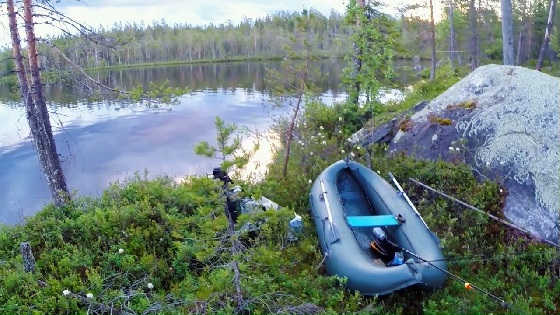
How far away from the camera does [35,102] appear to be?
8.48 meters

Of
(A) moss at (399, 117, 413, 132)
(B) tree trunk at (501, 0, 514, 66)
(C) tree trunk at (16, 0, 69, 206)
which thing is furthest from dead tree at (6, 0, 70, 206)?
(B) tree trunk at (501, 0, 514, 66)

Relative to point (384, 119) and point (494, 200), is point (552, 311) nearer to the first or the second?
point (494, 200)

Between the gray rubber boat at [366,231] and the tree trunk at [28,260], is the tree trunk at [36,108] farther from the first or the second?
the gray rubber boat at [366,231]

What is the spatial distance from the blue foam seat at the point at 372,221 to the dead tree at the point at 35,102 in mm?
5274

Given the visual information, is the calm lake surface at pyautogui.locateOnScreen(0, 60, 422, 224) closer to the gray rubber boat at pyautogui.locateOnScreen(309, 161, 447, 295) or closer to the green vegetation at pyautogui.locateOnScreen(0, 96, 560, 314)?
the green vegetation at pyautogui.locateOnScreen(0, 96, 560, 314)

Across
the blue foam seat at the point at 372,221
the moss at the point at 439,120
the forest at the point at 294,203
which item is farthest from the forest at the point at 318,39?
the blue foam seat at the point at 372,221

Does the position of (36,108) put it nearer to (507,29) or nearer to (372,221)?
(372,221)

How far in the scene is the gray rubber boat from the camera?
5.61 m

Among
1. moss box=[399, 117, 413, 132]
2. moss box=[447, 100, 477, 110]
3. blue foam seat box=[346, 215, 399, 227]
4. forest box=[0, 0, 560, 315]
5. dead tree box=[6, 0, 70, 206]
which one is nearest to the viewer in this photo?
forest box=[0, 0, 560, 315]

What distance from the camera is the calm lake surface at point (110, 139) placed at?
13523 mm

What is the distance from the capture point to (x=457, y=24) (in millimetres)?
41625

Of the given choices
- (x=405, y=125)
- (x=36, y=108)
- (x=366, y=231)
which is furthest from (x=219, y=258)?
(x=405, y=125)

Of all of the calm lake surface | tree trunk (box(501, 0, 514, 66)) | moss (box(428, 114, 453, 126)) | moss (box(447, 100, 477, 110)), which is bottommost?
the calm lake surface

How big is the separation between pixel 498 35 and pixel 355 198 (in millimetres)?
47581
